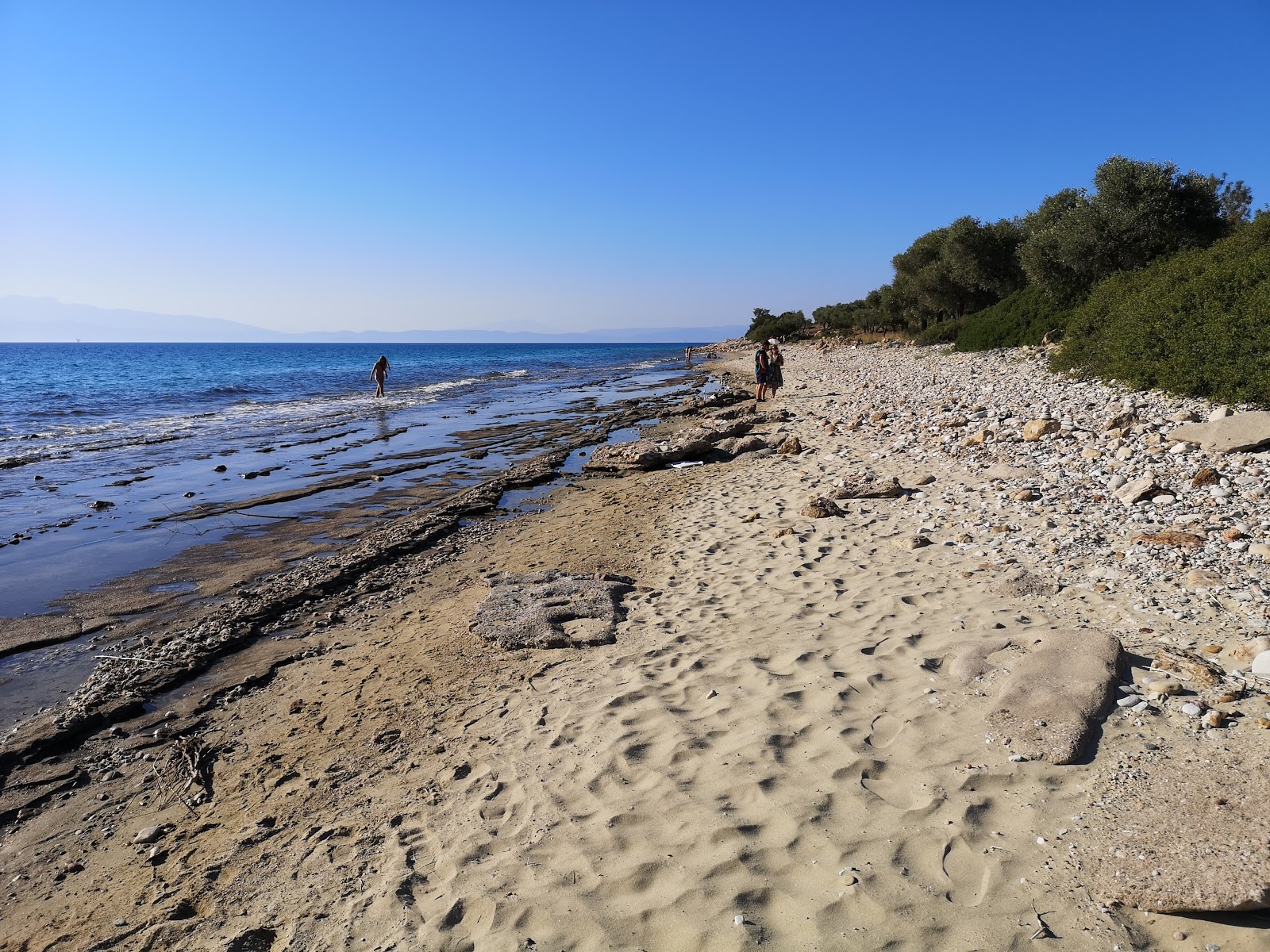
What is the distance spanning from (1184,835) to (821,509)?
5970mm

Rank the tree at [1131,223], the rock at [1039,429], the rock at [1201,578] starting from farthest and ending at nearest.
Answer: the tree at [1131,223] < the rock at [1039,429] < the rock at [1201,578]

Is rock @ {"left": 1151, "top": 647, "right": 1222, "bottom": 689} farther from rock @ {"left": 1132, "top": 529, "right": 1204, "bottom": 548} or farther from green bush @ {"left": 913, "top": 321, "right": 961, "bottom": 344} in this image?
green bush @ {"left": 913, "top": 321, "right": 961, "bottom": 344}

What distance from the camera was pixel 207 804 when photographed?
4.30 metres

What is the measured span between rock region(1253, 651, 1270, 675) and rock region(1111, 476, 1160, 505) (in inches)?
143

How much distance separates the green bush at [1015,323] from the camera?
24.4m

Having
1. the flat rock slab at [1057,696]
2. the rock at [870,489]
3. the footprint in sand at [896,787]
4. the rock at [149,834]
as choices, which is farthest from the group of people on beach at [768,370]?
the rock at [149,834]

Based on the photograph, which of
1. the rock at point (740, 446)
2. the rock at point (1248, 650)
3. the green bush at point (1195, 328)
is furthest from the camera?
the rock at point (740, 446)

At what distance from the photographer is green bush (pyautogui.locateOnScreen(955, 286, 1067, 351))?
24406mm

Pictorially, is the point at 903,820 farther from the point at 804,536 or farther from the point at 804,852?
the point at 804,536

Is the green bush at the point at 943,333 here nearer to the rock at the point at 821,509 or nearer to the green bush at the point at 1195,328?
the green bush at the point at 1195,328

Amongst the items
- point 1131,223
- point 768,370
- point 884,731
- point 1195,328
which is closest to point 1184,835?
point 884,731

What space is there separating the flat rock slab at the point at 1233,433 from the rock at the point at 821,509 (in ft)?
14.6

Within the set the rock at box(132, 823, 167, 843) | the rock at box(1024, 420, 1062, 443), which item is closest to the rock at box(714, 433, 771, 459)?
the rock at box(1024, 420, 1062, 443)

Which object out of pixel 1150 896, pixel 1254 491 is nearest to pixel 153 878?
pixel 1150 896
